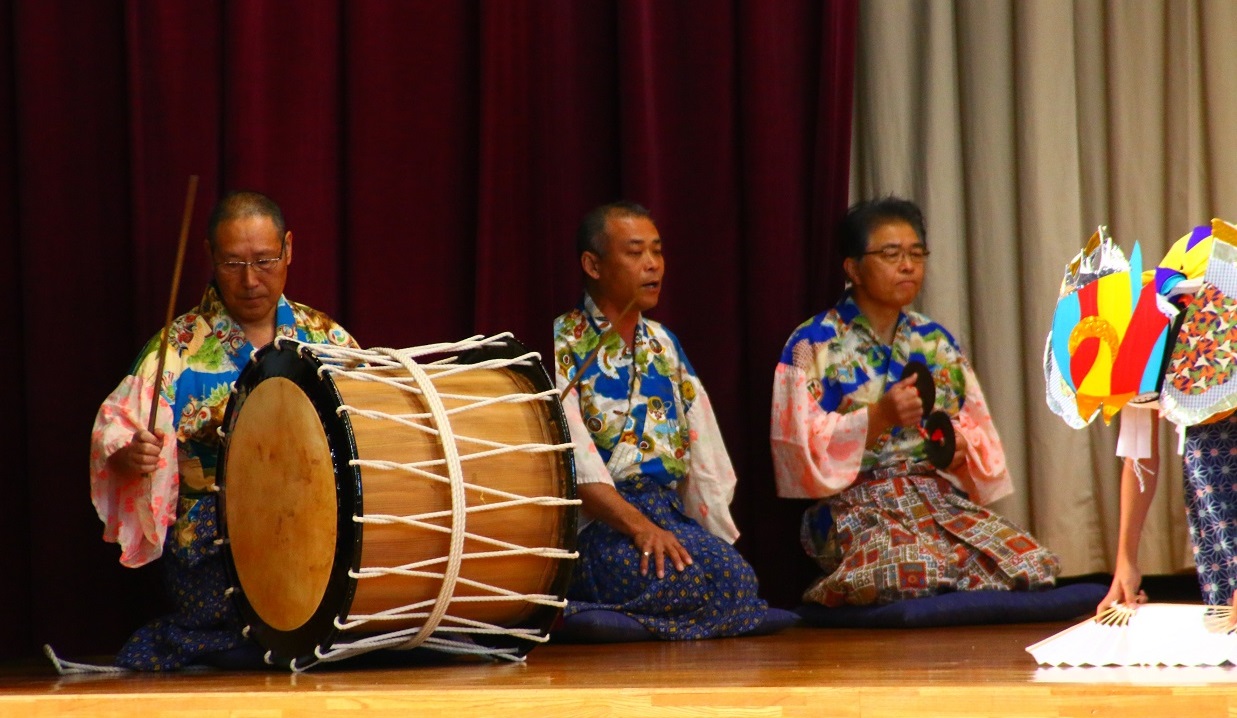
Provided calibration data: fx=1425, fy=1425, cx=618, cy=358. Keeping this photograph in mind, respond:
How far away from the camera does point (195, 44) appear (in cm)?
332

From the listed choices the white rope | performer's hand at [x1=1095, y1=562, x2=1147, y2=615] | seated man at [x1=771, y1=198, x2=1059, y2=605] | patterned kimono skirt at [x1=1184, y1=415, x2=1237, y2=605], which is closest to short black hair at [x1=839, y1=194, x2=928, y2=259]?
seated man at [x1=771, y1=198, x2=1059, y2=605]

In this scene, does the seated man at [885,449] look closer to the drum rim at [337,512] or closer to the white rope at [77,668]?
the drum rim at [337,512]

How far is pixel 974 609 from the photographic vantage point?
11.2ft

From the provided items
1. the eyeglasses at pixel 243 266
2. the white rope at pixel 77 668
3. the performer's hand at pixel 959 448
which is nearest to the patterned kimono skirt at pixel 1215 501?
the performer's hand at pixel 959 448

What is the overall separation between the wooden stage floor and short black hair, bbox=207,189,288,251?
0.97 m

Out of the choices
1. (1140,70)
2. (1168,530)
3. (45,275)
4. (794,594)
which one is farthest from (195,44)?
(1168,530)

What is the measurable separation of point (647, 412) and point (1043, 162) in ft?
4.45

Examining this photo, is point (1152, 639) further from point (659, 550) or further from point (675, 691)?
point (659, 550)

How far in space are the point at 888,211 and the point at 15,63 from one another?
2133 millimetres

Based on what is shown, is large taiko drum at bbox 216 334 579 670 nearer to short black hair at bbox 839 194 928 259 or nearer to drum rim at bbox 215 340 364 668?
drum rim at bbox 215 340 364 668

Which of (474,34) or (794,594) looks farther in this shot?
(794,594)

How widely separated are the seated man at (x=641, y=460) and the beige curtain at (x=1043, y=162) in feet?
2.91

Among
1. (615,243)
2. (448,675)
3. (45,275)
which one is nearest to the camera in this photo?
(448,675)

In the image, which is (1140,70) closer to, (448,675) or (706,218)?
(706,218)
